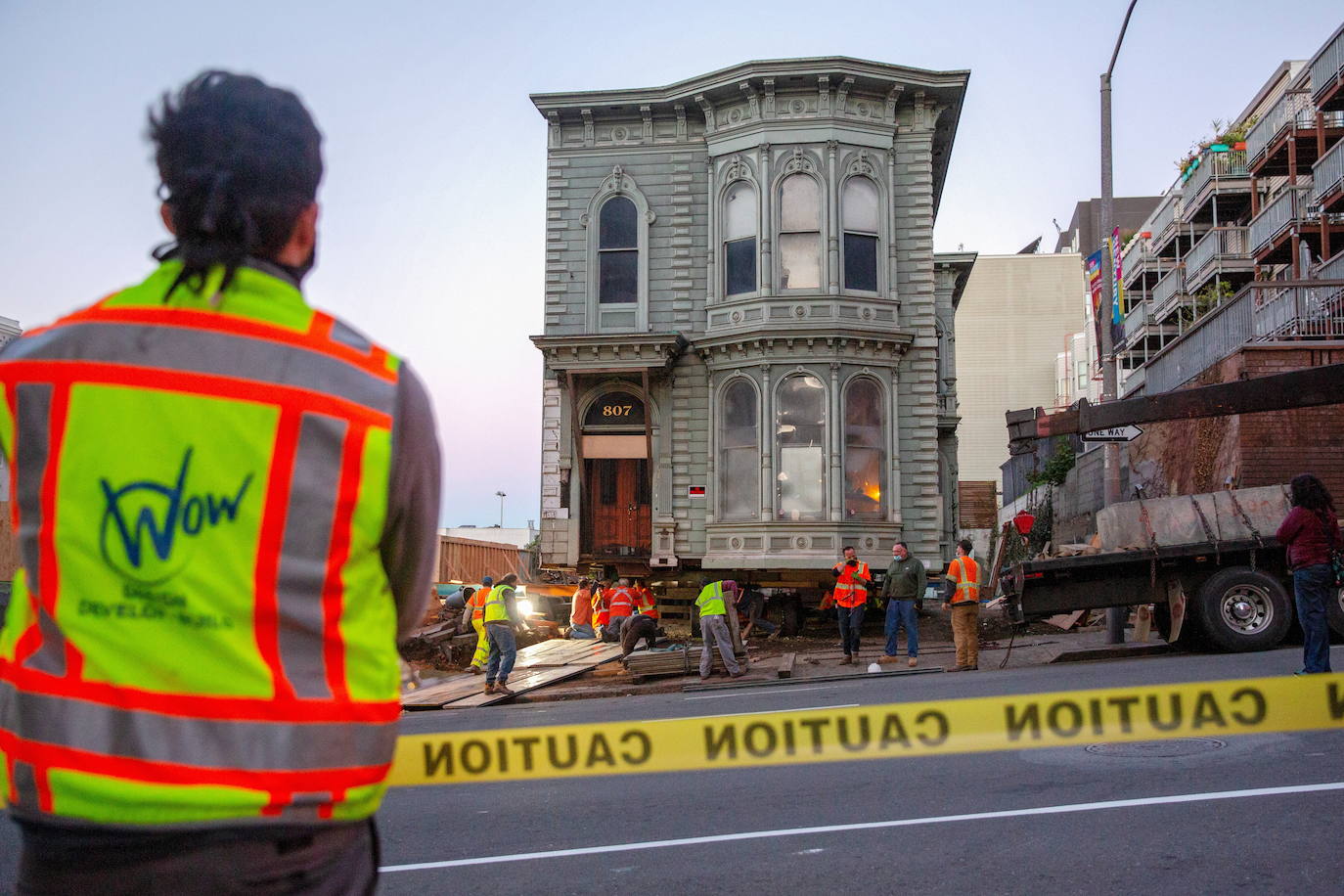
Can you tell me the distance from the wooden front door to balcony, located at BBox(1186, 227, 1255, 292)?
3013 cm

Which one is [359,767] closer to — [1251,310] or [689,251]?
[689,251]

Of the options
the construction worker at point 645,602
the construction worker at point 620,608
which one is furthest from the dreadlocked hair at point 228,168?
the construction worker at point 620,608

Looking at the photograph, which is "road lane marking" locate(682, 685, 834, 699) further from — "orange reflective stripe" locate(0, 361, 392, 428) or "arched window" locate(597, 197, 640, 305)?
"orange reflective stripe" locate(0, 361, 392, 428)

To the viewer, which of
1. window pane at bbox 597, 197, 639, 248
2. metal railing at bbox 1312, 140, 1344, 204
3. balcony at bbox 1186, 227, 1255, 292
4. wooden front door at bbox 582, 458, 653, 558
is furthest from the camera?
balcony at bbox 1186, 227, 1255, 292

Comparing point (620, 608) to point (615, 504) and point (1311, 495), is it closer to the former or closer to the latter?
point (615, 504)

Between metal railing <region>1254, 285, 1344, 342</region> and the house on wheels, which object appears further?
the house on wheels

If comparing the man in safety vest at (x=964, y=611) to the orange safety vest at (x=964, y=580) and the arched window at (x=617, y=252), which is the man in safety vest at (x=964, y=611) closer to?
the orange safety vest at (x=964, y=580)

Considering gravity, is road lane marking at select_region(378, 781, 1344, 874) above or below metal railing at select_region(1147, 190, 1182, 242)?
below

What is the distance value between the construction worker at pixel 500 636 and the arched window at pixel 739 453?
22.6 ft

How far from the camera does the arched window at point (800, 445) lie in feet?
74.8

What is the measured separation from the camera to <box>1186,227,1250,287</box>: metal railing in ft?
152

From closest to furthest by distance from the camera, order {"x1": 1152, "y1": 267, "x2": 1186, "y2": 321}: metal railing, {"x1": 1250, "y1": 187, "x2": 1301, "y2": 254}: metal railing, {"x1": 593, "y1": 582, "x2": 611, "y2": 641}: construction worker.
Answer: {"x1": 593, "y1": 582, "x2": 611, "y2": 641}: construction worker
{"x1": 1250, "y1": 187, "x2": 1301, "y2": 254}: metal railing
{"x1": 1152, "y1": 267, "x2": 1186, "y2": 321}: metal railing

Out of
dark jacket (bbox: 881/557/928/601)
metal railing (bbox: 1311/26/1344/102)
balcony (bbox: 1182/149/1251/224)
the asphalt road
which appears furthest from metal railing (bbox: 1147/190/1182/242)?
the asphalt road


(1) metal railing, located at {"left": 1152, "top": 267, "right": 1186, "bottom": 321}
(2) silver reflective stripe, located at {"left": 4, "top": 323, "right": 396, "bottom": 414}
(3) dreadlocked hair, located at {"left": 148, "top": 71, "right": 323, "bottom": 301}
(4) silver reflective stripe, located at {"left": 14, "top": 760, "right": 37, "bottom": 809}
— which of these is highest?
(1) metal railing, located at {"left": 1152, "top": 267, "right": 1186, "bottom": 321}
